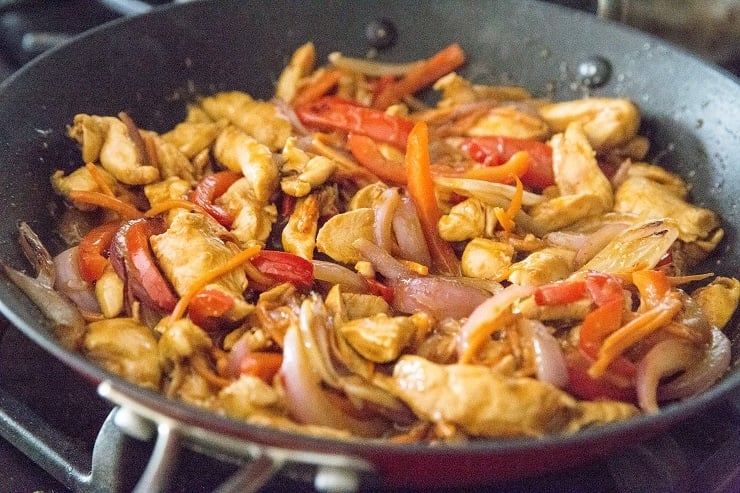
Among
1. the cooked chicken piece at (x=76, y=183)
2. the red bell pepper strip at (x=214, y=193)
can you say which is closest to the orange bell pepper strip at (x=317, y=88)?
the red bell pepper strip at (x=214, y=193)

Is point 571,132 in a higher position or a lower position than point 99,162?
lower

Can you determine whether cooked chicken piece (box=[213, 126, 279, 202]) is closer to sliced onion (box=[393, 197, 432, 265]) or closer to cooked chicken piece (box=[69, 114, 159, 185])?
cooked chicken piece (box=[69, 114, 159, 185])

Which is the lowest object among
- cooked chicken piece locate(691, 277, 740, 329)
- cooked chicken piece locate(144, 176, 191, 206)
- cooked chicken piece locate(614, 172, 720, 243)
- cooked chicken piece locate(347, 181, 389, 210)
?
cooked chicken piece locate(691, 277, 740, 329)

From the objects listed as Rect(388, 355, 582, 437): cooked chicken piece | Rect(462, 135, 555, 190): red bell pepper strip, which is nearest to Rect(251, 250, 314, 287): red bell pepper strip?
Rect(388, 355, 582, 437): cooked chicken piece

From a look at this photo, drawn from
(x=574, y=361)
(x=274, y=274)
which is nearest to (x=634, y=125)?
(x=574, y=361)

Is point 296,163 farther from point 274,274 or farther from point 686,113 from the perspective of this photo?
point 686,113

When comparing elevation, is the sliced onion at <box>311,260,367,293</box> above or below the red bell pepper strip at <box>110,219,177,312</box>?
below

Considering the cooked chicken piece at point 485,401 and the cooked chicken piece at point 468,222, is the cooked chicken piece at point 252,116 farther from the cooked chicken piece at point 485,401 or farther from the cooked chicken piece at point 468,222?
the cooked chicken piece at point 485,401
